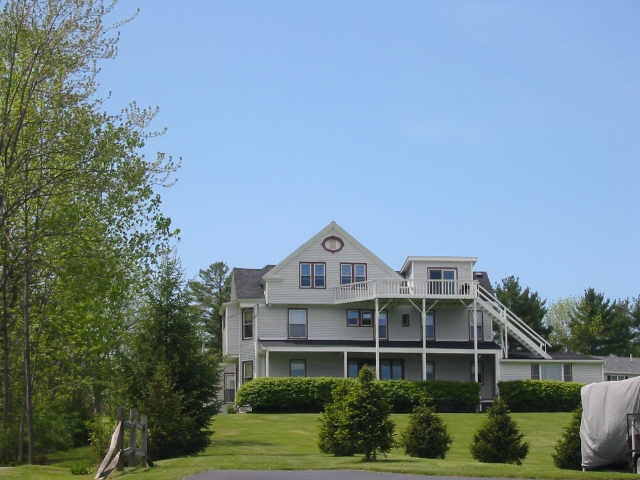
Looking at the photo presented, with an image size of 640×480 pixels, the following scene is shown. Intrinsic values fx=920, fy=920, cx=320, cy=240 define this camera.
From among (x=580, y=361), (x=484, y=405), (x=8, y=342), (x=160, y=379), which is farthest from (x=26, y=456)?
(x=580, y=361)

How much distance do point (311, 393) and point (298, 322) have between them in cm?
634

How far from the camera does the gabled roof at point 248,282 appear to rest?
5227 cm

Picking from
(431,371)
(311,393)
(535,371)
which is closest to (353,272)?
(431,371)

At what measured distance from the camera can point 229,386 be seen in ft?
182

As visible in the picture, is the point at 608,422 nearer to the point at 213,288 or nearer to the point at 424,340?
the point at 424,340

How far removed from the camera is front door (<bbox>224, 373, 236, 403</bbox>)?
55.3 m

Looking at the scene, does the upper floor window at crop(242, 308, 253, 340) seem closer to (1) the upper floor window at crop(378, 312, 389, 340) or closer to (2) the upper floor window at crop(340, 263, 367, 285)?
(2) the upper floor window at crop(340, 263, 367, 285)

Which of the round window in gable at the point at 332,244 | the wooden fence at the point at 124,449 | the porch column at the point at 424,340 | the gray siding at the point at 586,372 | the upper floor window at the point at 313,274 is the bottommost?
the wooden fence at the point at 124,449

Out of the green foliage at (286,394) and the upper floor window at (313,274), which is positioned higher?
the upper floor window at (313,274)

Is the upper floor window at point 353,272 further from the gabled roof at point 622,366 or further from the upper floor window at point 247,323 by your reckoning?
the gabled roof at point 622,366

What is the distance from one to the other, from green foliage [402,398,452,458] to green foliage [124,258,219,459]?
5.53m

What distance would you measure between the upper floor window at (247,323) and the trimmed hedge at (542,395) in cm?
A: 1440

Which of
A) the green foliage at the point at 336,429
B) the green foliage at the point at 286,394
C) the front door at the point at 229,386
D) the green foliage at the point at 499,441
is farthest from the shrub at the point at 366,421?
the front door at the point at 229,386

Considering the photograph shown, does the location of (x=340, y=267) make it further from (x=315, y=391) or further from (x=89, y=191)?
(x=89, y=191)
